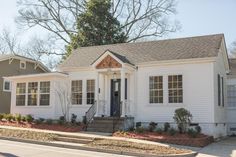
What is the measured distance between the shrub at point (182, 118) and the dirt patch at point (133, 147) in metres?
3.88

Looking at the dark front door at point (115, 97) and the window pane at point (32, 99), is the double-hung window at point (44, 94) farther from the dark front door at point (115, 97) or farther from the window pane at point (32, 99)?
the dark front door at point (115, 97)

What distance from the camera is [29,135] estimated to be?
17.6 m

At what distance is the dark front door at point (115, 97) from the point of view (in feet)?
73.1

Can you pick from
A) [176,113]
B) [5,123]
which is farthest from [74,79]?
[176,113]

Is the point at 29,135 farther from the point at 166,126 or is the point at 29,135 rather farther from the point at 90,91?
the point at 166,126

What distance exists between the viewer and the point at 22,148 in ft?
47.1

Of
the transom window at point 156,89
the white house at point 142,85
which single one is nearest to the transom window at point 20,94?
the white house at point 142,85

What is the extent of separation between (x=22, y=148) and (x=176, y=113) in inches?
325

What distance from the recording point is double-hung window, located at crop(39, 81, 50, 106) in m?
24.5

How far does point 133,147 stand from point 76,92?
999cm

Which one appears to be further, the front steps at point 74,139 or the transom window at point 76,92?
the transom window at point 76,92

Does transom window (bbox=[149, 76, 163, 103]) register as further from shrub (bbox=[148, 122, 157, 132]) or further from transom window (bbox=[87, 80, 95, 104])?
transom window (bbox=[87, 80, 95, 104])

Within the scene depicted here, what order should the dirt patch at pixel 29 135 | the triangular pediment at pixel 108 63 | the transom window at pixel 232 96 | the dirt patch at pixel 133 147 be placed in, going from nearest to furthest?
the dirt patch at pixel 133 147 < the dirt patch at pixel 29 135 < the triangular pediment at pixel 108 63 < the transom window at pixel 232 96

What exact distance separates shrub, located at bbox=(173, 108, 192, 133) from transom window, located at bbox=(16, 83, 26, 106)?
12.2m
